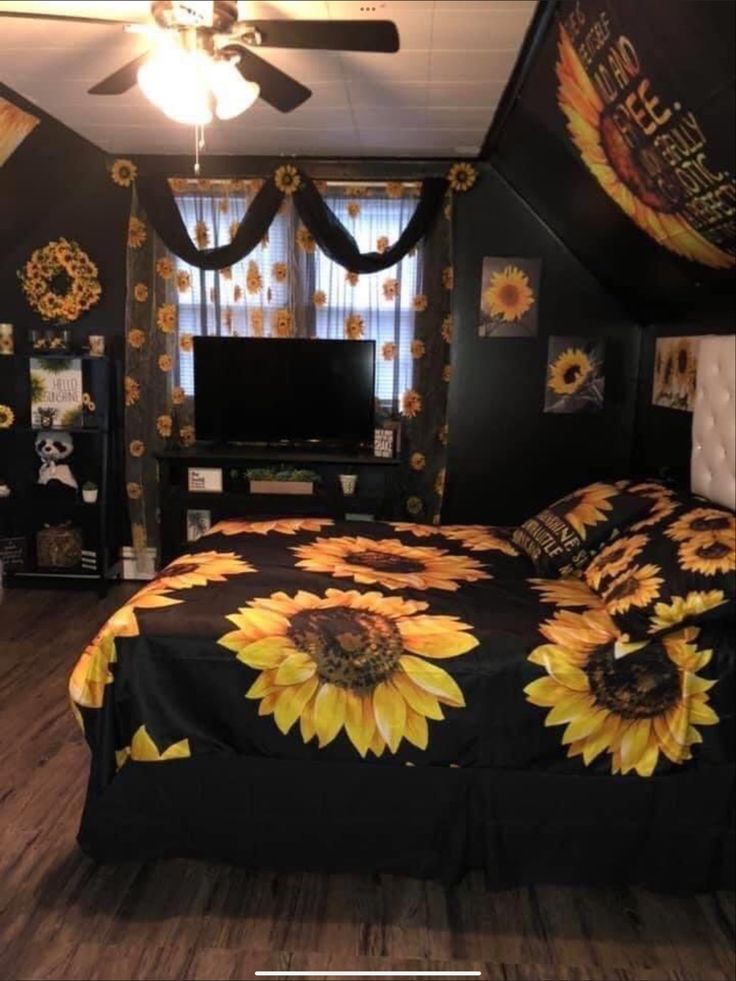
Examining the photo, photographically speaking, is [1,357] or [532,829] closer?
[532,829]

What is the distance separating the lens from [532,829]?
6.75 feet

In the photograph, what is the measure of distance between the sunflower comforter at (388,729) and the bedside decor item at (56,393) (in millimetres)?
2638

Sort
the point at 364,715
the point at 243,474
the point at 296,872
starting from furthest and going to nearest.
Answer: the point at 243,474 → the point at 296,872 → the point at 364,715

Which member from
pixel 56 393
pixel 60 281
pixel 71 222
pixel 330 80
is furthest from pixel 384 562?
pixel 71 222

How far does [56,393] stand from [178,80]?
101 inches

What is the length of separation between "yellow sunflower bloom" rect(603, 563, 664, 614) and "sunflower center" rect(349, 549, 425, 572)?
2.27ft

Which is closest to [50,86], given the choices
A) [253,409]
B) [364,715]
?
[253,409]

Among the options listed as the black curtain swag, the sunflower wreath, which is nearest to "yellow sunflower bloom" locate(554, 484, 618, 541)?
the black curtain swag

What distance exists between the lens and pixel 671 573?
82.9 inches

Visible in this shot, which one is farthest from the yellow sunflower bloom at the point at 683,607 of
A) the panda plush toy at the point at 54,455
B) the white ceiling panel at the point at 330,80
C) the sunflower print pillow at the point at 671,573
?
the panda plush toy at the point at 54,455

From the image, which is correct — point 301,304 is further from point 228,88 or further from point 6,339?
point 228,88

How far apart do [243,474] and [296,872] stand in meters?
2.52

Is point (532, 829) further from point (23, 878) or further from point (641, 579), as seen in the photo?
point (23, 878)

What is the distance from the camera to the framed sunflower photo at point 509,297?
437 cm
